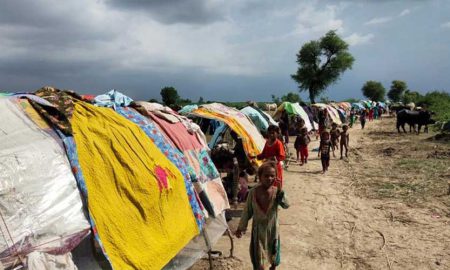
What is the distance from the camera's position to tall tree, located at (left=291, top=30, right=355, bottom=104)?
56.2m

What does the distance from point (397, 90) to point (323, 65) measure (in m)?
41.9

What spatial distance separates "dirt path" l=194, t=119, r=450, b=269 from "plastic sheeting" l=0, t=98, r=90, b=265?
2894mm

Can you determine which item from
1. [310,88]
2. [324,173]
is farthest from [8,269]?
[310,88]

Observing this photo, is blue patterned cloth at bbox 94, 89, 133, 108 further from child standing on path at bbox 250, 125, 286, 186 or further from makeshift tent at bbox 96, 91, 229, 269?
child standing on path at bbox 250, 125, 286, 186

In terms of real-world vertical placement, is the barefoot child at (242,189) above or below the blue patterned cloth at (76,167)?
below

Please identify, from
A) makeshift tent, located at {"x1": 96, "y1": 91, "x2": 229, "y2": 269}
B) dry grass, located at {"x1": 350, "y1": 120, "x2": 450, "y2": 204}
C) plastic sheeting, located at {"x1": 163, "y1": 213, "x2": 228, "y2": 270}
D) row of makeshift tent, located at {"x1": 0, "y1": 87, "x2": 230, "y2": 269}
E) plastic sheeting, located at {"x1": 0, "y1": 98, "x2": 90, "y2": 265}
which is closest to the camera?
plastic sheeting, located at {"x1": 0, "y1": 98, "x2": 90, "y2": 265}

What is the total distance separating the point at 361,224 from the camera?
279 inches

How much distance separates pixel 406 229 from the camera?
6.71 m

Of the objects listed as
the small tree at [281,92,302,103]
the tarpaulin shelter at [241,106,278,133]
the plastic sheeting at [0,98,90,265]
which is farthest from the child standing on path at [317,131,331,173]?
the small tree at [281,92,302,103]

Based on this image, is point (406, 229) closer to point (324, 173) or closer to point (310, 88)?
point (324, 173)

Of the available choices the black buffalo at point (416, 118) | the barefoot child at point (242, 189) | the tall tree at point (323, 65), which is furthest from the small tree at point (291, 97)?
the barefoot child at point (242, 189)

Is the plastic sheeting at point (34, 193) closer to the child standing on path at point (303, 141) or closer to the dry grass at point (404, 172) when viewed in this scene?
the dry grass at point (404, 172)

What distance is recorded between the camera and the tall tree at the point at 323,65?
56.2 m

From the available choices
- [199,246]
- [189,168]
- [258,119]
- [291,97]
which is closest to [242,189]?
[189,168]
